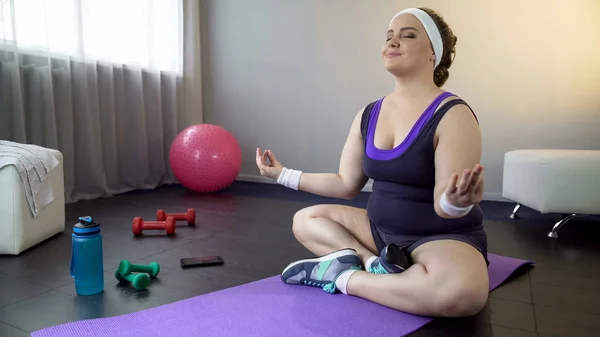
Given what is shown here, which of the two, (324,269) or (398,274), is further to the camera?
(324,269)

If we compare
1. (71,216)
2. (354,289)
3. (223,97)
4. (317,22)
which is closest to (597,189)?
(354,289)

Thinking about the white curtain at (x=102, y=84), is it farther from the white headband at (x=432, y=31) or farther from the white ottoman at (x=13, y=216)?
the white headband at (x=432, y=31)

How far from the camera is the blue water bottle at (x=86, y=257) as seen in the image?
140 cm

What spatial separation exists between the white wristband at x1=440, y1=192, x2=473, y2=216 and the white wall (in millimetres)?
2307

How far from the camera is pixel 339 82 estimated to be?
3.72 m

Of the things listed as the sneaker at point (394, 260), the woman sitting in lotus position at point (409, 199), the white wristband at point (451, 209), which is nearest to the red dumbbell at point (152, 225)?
the woman sitting in lotus position at point (409, 199)

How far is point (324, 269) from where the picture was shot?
1.48 metres

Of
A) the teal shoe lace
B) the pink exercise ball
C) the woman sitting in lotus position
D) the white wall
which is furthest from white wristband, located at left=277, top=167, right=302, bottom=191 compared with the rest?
the white wall

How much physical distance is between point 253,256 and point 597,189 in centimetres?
163

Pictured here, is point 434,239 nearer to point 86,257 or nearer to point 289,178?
point 289,178

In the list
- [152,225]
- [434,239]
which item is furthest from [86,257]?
[434,239]

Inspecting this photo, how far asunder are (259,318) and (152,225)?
1106 mm

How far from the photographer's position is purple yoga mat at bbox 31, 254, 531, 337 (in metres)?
1.18

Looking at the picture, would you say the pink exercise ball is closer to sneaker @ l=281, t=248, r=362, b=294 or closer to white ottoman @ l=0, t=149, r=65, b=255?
white ottoman @ l=0, t=149, r=65, b=255
